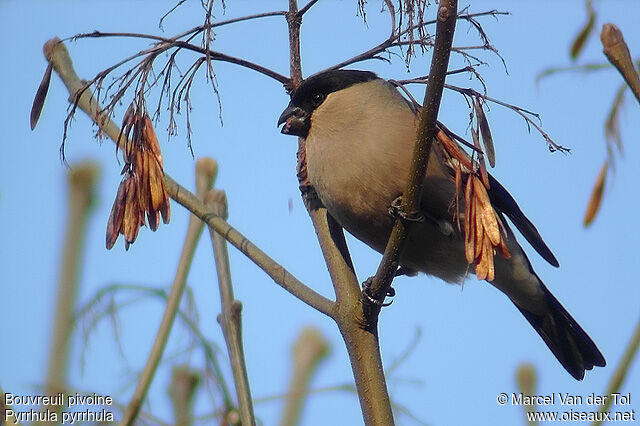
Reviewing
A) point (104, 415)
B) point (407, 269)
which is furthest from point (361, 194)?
point (104, 415)

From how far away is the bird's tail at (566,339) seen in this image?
Answer: 4.22m

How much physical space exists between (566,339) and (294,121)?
191cm

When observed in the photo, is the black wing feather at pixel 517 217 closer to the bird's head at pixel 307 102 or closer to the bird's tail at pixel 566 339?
the bird's tail at pixel 566 339

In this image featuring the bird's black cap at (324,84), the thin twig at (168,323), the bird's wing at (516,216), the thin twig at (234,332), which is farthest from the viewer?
the bird's wing at (516,216)

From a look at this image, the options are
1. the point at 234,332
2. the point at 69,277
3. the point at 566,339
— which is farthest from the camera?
the point at 566,339

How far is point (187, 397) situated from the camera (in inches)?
70.3

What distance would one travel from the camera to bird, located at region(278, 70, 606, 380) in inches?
123

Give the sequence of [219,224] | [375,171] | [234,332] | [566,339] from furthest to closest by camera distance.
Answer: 1. [566,339]
2. [375,171]
3. [219,224]
4. [234,332]

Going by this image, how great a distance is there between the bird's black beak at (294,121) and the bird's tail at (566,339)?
5.21 feet

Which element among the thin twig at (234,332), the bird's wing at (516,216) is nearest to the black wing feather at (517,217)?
the bird's wing at (516,216)

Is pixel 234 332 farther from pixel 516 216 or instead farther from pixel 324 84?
pixel 516 216

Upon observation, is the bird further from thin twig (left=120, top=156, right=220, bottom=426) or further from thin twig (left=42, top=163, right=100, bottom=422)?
thin twig (left=42, top=163, right=100, bottom=422)

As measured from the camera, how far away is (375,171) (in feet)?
10.3

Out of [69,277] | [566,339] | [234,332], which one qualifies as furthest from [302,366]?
[566,339]
